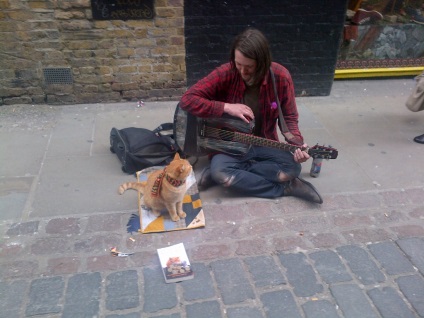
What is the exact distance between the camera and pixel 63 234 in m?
2.99

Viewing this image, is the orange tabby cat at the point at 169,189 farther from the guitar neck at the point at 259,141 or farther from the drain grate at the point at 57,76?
the drain grate at the point at 57,76

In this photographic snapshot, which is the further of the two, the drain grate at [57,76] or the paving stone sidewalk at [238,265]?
the drain grate at [57,76]

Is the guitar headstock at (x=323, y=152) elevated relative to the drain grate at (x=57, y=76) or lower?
elevated

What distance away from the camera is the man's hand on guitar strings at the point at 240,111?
3162mm

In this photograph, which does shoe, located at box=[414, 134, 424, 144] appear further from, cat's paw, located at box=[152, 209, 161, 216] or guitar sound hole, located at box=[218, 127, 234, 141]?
cat's paw, located at box=[152, 209, 161, 216]

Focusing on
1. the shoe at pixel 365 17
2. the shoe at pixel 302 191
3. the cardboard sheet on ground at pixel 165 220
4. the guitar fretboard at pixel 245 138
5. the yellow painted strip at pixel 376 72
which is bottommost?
the cardboard sheet on ground at pixel 165 220

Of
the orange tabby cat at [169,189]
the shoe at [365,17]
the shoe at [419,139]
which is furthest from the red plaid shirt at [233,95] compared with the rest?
the shoe at [365,17]

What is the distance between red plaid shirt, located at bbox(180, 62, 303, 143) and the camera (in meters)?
3.21

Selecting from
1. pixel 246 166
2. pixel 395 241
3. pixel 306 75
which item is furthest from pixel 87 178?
pixel 306 75

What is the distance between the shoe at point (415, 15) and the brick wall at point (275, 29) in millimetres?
1470

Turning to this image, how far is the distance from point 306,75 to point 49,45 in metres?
3.09

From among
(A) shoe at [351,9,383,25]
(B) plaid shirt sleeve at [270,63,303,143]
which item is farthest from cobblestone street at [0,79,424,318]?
(A) shoe at [351,9,383,25]

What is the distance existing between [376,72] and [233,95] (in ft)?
10.9

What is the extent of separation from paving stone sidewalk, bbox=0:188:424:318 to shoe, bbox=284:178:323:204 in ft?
0.23
